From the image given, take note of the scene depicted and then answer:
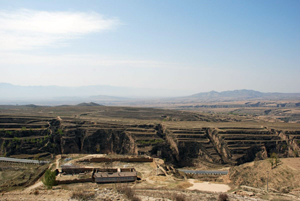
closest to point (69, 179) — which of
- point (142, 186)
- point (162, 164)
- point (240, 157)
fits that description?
point (142, 186)

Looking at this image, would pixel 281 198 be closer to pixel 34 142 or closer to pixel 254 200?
pixel 254 200

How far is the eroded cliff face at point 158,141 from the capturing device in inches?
2253

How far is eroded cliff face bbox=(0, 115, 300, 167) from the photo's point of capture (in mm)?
57219

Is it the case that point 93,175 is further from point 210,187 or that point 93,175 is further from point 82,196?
point 210,187

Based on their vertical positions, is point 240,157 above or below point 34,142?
below

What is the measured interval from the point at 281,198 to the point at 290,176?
11.5 metres

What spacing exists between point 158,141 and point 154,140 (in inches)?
45.2

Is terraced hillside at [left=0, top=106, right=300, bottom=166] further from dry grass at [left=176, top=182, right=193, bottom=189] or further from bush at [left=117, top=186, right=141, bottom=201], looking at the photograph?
bush at [left=117, top=186, right=141, bottom=201]

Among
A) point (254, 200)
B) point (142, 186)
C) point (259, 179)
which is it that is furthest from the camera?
point (259, 179)

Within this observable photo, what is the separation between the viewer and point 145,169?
42844mm

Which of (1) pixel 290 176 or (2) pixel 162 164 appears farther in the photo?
(2) pixel 162 164

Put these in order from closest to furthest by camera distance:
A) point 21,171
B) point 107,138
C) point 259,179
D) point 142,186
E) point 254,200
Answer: point 254,200 → point 142,186 → point 259,179 → point 21,171 → point 107,138

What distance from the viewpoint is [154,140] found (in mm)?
61281

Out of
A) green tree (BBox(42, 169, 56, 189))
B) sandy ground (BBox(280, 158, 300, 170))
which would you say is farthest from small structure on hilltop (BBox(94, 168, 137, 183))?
sandy ground (BBox(280, 158, 300, 170))
